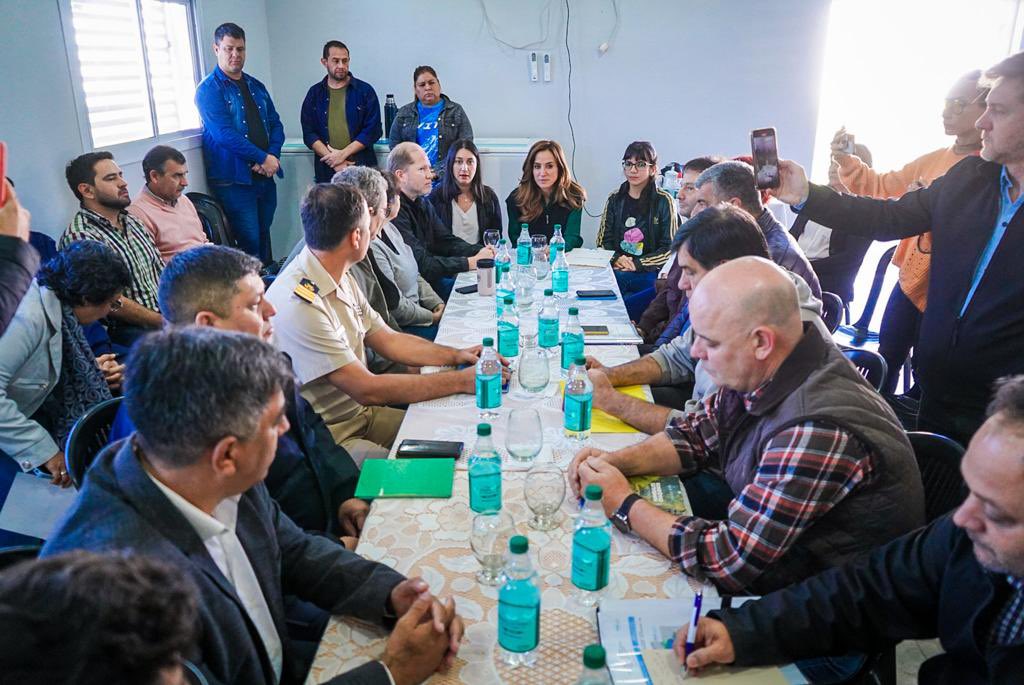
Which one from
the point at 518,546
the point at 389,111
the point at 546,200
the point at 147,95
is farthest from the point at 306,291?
the point at 389,111

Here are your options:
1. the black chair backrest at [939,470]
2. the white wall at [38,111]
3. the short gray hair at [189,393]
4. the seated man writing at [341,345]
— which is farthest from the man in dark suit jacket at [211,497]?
the white wall at [38,111]

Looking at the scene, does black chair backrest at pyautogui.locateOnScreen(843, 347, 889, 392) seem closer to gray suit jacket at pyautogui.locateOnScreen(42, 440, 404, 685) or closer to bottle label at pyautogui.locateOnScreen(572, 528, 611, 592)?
bottle label at pyautogui.locateOnScreen(572, 528, 611, 592)

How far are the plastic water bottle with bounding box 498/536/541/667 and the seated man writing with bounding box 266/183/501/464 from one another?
3.45 ft

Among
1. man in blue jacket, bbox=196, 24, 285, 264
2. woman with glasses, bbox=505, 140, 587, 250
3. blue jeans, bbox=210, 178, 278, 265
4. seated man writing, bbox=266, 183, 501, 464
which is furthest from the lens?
blue jeans, bbox=210, 178, 278, 265

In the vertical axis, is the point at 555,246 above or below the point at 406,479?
above

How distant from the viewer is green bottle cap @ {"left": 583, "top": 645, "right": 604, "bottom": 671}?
1007mm

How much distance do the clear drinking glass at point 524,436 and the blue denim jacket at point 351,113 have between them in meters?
4.51

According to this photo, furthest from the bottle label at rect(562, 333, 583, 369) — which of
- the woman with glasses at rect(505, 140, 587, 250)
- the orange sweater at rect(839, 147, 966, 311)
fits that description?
the woman with glasses at rect(505, 140, 587, 250)

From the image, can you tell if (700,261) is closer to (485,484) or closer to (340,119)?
(485,484)

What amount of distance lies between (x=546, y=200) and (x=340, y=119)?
2241 millimetres

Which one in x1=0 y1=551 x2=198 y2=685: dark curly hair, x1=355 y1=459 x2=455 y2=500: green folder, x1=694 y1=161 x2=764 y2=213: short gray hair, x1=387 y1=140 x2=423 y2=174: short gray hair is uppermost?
x1=387 y1=140 x2=423 y2=174: short gray hair

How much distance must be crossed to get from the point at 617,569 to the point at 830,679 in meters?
0.45

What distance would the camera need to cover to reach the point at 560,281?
11.4ft

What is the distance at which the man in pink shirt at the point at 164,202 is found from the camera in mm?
3900
